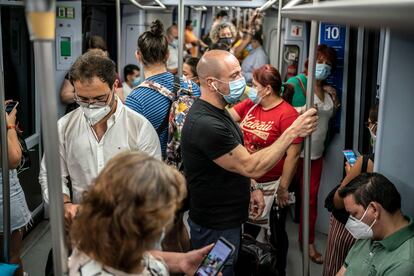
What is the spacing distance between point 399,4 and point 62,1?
177 inches

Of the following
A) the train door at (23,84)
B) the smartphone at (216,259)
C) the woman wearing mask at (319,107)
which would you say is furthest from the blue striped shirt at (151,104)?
the train door at (23,84)

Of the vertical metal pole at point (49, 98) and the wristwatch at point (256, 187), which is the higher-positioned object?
the vertical metal pole at point (49, 98)

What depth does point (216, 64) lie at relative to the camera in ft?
8.39

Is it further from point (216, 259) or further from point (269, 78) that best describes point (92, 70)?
point (269, 78)

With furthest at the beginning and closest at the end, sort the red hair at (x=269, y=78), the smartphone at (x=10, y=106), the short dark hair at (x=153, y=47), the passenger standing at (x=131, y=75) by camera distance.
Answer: the passenger standing at (x=131, y=75) → the red hair at (x=269, y=78) → the short dark hair at (x=153, y=47) → the smartphone at (x=10, y=106)

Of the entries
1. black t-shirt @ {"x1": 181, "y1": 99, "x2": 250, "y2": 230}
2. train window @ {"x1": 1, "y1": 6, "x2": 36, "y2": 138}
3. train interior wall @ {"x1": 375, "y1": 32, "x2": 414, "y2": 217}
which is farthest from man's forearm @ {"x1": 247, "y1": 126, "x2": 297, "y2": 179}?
train window @ {"x1": 1, "y1": 6, "x2": 36, "y2": 138}

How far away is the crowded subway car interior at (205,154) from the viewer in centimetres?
130

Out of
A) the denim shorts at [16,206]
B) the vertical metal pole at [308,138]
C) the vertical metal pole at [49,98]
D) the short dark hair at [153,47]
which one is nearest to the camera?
the vertical metal pole at [49,98]

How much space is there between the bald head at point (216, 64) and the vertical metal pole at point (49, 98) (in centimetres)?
145

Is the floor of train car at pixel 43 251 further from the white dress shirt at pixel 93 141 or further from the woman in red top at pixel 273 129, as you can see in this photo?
the white dress shirt at pixel 93 141

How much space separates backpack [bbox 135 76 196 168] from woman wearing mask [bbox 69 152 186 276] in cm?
160

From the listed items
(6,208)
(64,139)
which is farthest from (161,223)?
(64,139)

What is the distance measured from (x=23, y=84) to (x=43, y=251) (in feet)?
5.24

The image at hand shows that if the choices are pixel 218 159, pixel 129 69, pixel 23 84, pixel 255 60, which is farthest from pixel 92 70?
pixel 255 60
